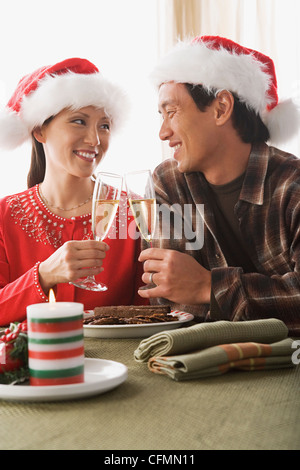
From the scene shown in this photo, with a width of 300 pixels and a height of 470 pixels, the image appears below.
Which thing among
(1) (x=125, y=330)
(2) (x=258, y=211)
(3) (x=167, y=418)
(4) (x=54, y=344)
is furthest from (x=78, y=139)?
(3) (x=167, y=418)

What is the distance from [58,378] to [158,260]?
2.35 ft

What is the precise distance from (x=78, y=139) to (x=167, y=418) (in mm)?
1313

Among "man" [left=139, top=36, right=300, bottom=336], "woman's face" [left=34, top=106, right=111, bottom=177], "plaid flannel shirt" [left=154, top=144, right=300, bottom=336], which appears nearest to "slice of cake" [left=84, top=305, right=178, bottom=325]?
"plaid flannel shirt" [left=154, top=144, right=300, bottom=336]

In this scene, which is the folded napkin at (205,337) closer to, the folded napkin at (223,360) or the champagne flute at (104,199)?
the folded napkin at (223,360)

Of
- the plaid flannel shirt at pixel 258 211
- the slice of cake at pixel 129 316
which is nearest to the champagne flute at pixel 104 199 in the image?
the slice of cake at pixel 129 316

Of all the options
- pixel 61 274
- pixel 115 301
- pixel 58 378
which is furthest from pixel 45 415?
pixel 115 301

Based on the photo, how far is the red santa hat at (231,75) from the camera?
1894 mm

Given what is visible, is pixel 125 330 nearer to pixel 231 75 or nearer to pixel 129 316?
pixel 129 316

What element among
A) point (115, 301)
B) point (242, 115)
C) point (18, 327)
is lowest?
point (115, 301)

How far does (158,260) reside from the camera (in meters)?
1.46

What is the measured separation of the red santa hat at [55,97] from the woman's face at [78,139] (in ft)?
0.11

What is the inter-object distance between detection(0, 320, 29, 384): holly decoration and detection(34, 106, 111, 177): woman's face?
43.0 inches
